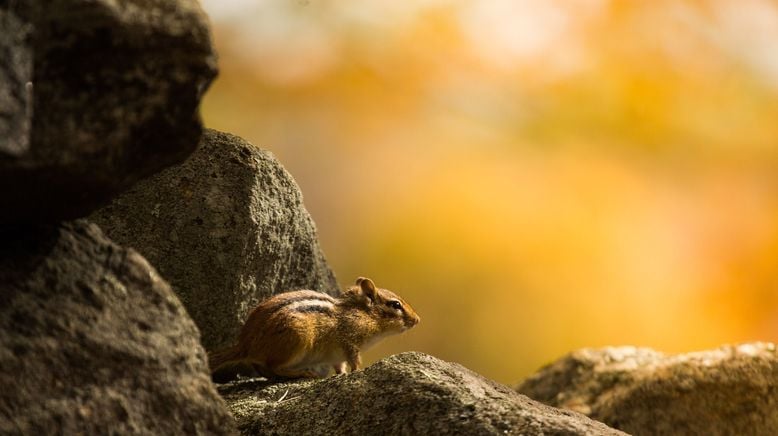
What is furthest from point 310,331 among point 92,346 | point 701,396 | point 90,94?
point 701,396

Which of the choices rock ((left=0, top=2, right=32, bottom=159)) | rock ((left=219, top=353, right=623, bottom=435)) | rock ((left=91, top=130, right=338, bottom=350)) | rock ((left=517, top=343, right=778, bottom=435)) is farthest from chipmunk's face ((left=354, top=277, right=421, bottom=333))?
rock ((left=0, top=2, right=32, bottom=159))

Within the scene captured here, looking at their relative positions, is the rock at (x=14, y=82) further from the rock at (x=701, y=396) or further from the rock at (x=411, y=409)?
the rock at (x=701, y=396)

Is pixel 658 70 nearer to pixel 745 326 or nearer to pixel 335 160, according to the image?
pixel 745 326

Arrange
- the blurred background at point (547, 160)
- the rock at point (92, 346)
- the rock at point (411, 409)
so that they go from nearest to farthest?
1. the rock at point (92, 346)
2. the rock at point (411, 409)
3. the blurred background at point (547, 160)

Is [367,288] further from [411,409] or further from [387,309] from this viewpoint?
[411,409]

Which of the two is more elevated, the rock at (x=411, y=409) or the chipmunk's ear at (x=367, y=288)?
the chipmunk's ear at (x=367, y=288)

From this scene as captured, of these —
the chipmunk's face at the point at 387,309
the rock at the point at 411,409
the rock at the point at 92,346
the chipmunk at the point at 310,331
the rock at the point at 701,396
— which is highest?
the rock at the point at 701,396

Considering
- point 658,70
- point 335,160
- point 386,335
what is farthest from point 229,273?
point 658,70

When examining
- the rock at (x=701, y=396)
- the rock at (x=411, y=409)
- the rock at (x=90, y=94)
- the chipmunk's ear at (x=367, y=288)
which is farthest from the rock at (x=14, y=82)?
the rock at (x=701, y=396)
